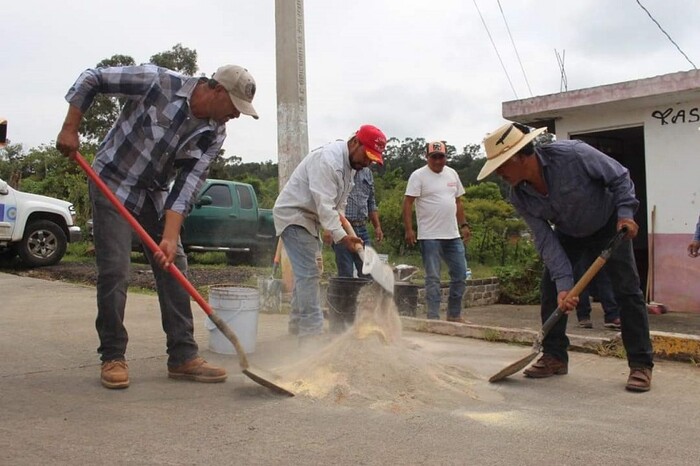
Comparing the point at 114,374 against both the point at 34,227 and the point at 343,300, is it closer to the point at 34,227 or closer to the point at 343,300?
the point at 343,300

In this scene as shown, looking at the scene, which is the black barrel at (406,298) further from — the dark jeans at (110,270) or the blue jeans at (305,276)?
Answer: the dark jeans at (110,270)

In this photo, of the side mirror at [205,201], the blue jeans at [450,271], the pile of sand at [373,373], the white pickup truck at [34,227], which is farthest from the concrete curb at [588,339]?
the white pickup truck at [34,227]

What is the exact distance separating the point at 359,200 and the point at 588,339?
2.67 m

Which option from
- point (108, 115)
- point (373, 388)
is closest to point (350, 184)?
point (373, 388)

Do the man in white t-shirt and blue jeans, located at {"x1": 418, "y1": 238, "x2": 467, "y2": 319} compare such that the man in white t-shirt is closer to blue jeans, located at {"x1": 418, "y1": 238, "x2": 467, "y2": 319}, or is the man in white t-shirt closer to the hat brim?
blue jeans, located at {"x1": 418, "y1": 238, "x2": 467, "y2": 319}

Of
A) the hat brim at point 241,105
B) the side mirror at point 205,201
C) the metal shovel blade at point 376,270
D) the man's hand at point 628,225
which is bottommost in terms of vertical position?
the metal shovel blade at point 376,270

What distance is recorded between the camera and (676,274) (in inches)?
320

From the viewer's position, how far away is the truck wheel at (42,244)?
1109 cm

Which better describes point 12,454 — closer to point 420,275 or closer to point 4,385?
point 4,385

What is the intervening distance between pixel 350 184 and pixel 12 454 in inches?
111

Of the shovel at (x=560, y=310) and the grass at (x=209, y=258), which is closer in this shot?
the shovel at (x=560, y=310)

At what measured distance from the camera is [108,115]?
90.2ft

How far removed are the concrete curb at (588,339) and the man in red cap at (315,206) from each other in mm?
1739

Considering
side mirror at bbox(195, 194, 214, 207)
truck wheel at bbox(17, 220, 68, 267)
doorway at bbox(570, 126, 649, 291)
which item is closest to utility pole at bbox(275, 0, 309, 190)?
doorway at bbox(570, 126, 649, 291)
